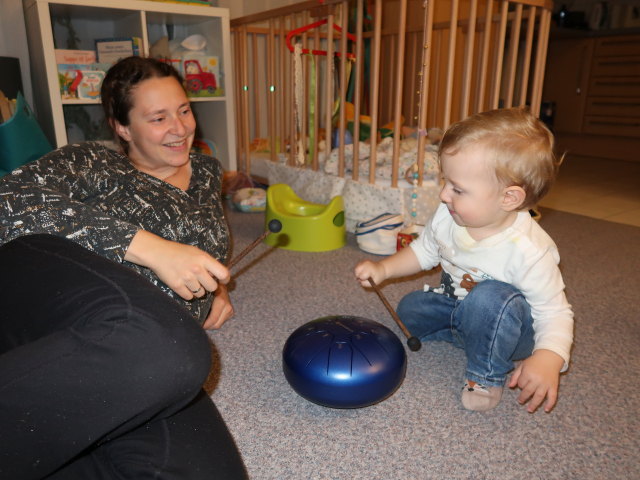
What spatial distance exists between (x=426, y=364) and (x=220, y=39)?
170 cm

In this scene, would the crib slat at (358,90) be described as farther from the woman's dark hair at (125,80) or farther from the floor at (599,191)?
the floor at (599,191)

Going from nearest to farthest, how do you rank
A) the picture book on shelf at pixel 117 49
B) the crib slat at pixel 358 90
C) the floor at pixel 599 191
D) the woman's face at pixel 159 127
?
1. the woman's face at pixel 159 127
2. the crib slat at pixel 358 90
3. the picture book on shelf at pixel 117 49
4. the floor at pixel 599 191

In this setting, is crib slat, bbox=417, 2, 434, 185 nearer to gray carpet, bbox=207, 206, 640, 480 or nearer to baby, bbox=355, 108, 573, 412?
gray carpet, bbox=207, 206, 640, 480

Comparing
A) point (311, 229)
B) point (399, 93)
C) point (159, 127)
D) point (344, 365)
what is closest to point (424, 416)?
point (344, 365)

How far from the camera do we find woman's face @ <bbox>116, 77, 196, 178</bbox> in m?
1.08

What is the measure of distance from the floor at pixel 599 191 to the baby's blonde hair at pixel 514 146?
4.92ft

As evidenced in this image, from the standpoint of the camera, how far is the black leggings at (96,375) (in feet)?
1.59

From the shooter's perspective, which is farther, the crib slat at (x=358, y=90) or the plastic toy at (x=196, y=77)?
the plastic toy at (x=196, y=77)

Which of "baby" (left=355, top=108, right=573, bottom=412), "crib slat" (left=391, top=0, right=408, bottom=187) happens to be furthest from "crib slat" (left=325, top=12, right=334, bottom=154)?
"baby" (left=355, top=108, right=573, bottom=412)

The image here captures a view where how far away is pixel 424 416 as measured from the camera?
85 cm

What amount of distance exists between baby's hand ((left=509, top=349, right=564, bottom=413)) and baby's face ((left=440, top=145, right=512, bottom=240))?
A: 234 mm

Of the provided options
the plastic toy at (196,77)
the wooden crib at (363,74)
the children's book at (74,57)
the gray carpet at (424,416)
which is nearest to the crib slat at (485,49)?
the wooden crib at (363,74)

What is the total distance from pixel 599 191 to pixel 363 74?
1.42 meters

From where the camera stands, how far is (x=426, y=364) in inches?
39.9
